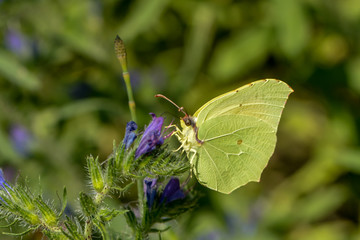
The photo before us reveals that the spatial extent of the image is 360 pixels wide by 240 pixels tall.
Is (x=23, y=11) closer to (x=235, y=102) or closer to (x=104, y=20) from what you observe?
(x=104, y=20)

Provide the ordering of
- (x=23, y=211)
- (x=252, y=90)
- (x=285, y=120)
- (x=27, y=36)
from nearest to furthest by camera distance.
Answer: (x=23, y=211) < (x=252, y=90) < (x=27, y=36) < (x=285, y=120)

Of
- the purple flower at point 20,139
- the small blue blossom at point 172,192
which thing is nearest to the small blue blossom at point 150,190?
the small blue blossom at point 172,192

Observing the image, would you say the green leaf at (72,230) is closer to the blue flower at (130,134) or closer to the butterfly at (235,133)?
the blue flower at (130,134)

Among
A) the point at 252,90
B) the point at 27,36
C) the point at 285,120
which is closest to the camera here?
the point at 252,90

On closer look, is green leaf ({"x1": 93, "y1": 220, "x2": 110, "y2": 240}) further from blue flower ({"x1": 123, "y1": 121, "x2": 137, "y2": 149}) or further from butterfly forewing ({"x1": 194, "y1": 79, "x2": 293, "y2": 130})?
butterfly forewing ({"x1": 194, "y1": 79, "x2": 293, "y2": 130})

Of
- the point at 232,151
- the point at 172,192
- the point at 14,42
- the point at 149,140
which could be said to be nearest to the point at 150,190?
the point at 172,192

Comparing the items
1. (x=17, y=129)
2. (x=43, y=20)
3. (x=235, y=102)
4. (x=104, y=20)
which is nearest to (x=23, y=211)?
(x=235, y=102)

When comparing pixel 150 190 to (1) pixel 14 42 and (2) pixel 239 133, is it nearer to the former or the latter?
(2) pixel 239 133

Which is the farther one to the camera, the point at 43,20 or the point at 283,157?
the point at 283,157

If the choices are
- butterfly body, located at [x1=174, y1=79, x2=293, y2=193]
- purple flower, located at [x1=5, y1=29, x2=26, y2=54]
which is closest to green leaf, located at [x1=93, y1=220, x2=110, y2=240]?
butterfly body, located at [x1=174, y1=79, x2=293, y2=193]
